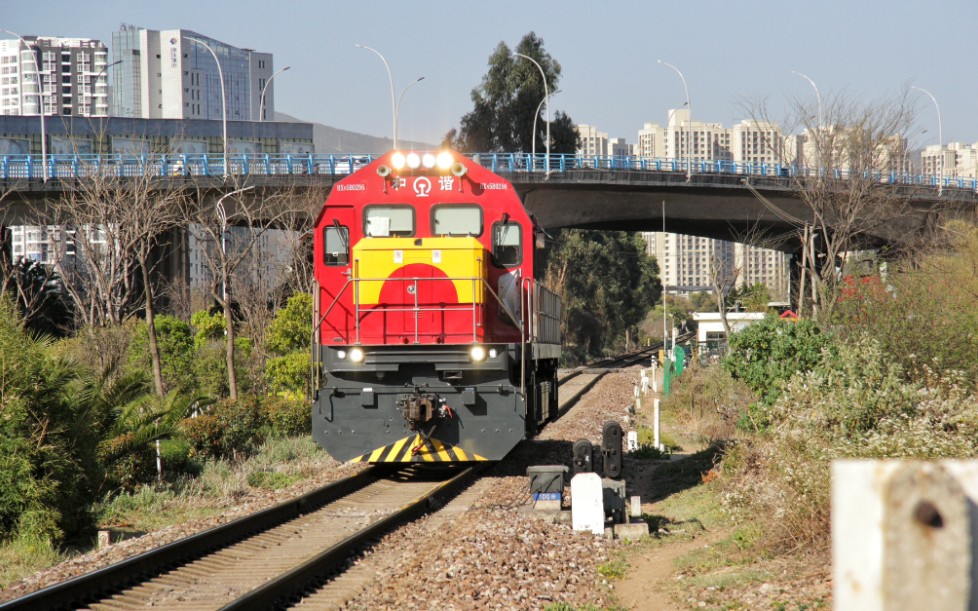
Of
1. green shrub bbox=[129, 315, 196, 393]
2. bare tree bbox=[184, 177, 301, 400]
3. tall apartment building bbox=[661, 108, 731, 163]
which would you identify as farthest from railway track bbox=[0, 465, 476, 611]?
tall apartment building bbox=[661, 108, 731, 163]

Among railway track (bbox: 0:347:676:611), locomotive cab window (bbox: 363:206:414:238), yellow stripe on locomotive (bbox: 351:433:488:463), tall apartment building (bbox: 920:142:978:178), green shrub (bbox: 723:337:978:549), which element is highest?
tall apartment building (bbox: 920:142:978:178)

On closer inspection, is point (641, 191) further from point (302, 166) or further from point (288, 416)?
point (288, 416)

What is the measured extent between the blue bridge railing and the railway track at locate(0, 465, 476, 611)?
15715 millimetres

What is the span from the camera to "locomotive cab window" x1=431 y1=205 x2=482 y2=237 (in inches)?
555

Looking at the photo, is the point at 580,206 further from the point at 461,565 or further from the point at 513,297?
the point at 461,565

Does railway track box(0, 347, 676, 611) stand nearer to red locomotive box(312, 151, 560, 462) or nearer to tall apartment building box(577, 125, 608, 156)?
red locomotive box(312, 151, 560, 462)

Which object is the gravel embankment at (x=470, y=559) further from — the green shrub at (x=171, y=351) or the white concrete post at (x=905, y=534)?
the green shrub at (x=171, y=351)

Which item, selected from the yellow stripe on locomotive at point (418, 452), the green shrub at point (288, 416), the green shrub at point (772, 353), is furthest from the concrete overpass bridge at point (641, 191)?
the yellow stripe on locomotive at point (418, 452)

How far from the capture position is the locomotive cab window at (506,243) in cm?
1400

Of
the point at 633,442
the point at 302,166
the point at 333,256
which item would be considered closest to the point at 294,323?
the point at 633,442

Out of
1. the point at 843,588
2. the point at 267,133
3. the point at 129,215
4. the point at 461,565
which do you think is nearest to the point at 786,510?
the point at 461,565

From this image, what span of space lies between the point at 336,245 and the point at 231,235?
20729 millimetres

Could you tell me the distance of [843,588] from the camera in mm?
2018

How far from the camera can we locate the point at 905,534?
1.99 metres
